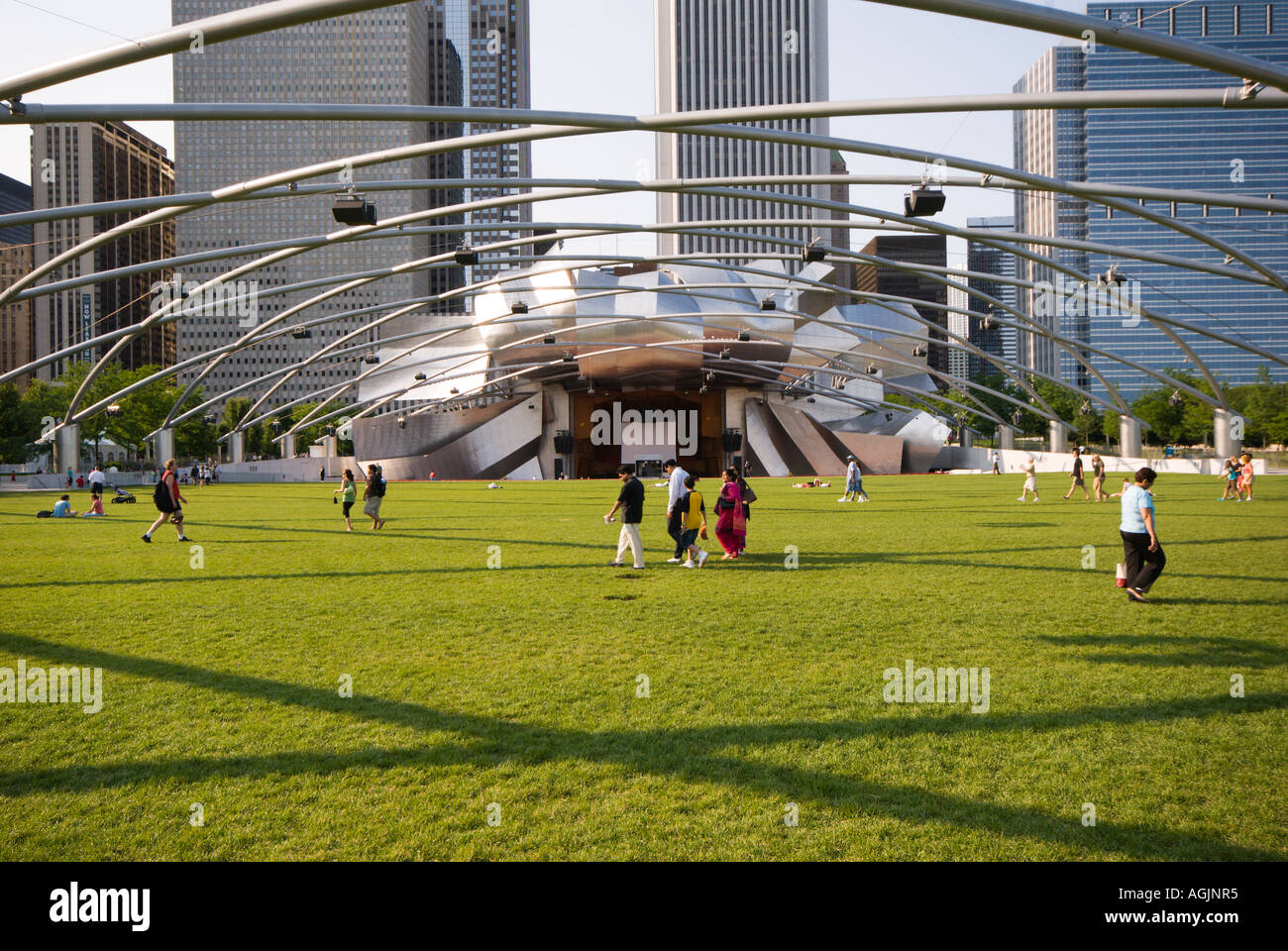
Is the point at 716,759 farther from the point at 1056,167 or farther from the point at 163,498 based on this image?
the point at 1056,167

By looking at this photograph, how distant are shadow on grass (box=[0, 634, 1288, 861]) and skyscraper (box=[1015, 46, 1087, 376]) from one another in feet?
489

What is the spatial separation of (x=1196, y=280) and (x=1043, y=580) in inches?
6083

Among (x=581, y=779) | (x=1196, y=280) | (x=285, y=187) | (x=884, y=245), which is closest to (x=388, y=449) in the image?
(x=285, y=187)

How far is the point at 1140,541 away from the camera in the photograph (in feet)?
33.5

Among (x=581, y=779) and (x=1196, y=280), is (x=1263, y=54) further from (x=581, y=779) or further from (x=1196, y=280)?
(x=581, y=779)

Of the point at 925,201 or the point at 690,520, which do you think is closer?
the point at 690,520

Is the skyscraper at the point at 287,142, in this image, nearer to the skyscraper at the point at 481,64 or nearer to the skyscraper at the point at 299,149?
the skyscraper at the point at 299,149

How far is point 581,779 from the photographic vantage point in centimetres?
487

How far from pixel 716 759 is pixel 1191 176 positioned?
141237mm

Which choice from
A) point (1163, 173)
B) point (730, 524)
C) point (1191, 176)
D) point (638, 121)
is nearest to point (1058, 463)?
point (730, 524)

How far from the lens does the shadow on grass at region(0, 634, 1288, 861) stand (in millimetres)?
4223

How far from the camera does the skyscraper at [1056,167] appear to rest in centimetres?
14512

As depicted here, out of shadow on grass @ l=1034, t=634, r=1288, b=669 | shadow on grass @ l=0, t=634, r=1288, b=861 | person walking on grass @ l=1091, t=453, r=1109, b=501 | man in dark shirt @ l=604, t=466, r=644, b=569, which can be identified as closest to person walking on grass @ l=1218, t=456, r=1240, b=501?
person walking on grass @ l=1091, t=453, r=1109, b=501

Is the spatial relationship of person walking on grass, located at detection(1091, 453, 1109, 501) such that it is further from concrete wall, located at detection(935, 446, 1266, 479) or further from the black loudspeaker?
the black loudspeaker
